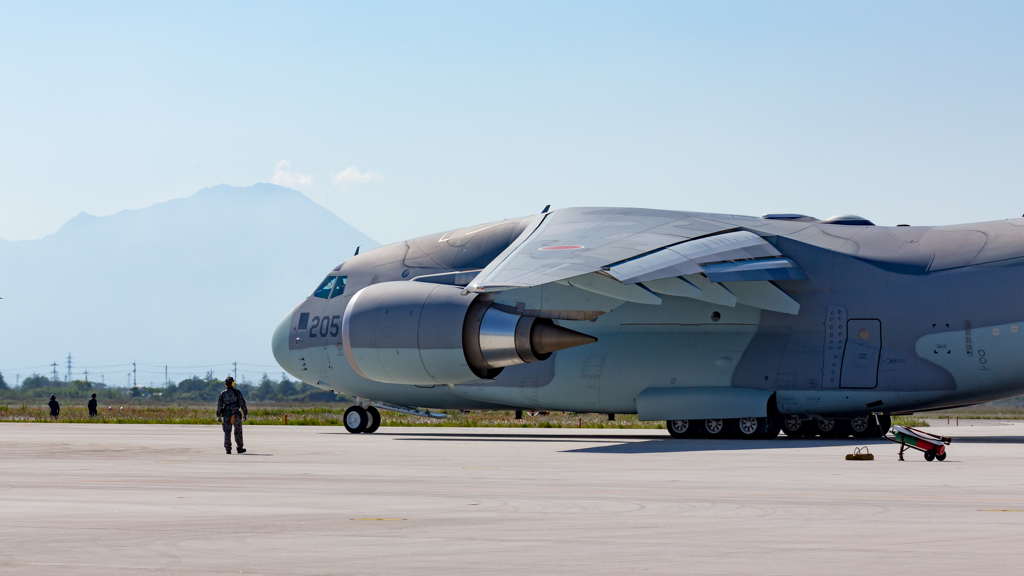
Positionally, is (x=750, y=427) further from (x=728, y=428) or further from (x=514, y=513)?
(x=514, y=513)

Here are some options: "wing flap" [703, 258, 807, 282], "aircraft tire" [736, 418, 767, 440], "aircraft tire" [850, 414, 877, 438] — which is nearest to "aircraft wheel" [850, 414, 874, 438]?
"aircraft tire" [850, 414, 877, 438]

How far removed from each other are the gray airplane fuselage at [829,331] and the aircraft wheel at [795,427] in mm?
1865

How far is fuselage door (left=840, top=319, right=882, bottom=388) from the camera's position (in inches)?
790

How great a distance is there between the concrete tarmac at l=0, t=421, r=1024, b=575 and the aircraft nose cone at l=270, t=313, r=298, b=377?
8957 millimetres

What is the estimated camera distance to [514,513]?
29.0 feet

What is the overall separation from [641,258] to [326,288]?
10.7 m

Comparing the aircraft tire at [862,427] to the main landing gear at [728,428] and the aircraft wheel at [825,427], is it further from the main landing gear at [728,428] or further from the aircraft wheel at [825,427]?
the main landing gear at [728,428]

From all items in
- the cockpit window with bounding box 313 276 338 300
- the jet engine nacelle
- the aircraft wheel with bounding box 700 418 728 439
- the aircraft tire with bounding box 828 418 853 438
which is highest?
the cockpit window with bounding box 313 276 338 300

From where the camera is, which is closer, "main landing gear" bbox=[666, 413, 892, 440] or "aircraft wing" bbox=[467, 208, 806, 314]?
"aircraft wing" bbox=[467, 208, 806, 314]

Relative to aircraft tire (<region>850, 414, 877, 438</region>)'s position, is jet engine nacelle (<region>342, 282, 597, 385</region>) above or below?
above

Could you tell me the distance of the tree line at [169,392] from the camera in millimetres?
102250

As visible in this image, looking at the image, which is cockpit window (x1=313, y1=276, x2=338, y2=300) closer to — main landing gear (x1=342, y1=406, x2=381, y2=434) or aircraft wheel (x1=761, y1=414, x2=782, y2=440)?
main landing gear (x1=342, y1=406, x2=381, y2=434)

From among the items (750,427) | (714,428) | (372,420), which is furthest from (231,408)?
(750,427)

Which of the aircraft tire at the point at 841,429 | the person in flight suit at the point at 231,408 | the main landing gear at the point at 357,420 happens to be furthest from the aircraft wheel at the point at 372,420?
the aircraft tire at the point at 841,429
